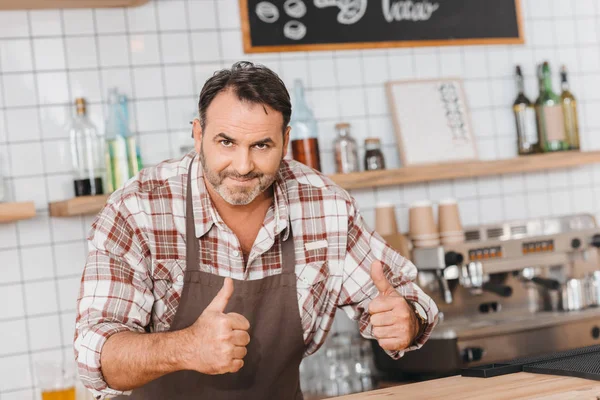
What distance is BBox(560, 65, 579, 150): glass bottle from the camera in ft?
12.0

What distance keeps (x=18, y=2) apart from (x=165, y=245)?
1297 mm

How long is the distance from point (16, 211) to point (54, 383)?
1.91 feet

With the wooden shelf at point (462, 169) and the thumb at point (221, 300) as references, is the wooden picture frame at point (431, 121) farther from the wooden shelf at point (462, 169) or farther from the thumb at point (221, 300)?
the thumb at point (221, 300)

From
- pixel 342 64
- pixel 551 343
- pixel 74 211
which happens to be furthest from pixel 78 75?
pixel 551 343

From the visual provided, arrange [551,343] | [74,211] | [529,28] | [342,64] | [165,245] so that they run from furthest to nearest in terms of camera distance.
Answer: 1. [529,28]
2. [342,64]
3. [551,343]
4. [74,211]
5. [165,245]

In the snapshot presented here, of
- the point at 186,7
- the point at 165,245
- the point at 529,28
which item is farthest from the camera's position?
the point at 529,28

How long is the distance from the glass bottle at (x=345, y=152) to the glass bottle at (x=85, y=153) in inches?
35.8

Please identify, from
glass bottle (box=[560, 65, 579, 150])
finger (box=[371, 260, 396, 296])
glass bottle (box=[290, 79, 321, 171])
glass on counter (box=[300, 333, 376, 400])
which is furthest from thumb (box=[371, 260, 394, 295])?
glass bottle (box=[560, 65, 579, 150])

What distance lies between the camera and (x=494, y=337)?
293 centimetres

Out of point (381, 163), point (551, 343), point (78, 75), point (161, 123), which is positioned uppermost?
point (78, 75)

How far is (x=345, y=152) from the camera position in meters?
3.30

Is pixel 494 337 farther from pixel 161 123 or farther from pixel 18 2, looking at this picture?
pixel 18 2

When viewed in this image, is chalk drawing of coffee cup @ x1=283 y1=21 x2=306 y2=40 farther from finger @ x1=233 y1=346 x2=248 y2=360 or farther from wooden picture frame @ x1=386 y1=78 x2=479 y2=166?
finger @ x1=233 y1=346 x2=248 y2=360

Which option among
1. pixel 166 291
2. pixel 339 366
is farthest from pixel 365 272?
pixel 339 366
